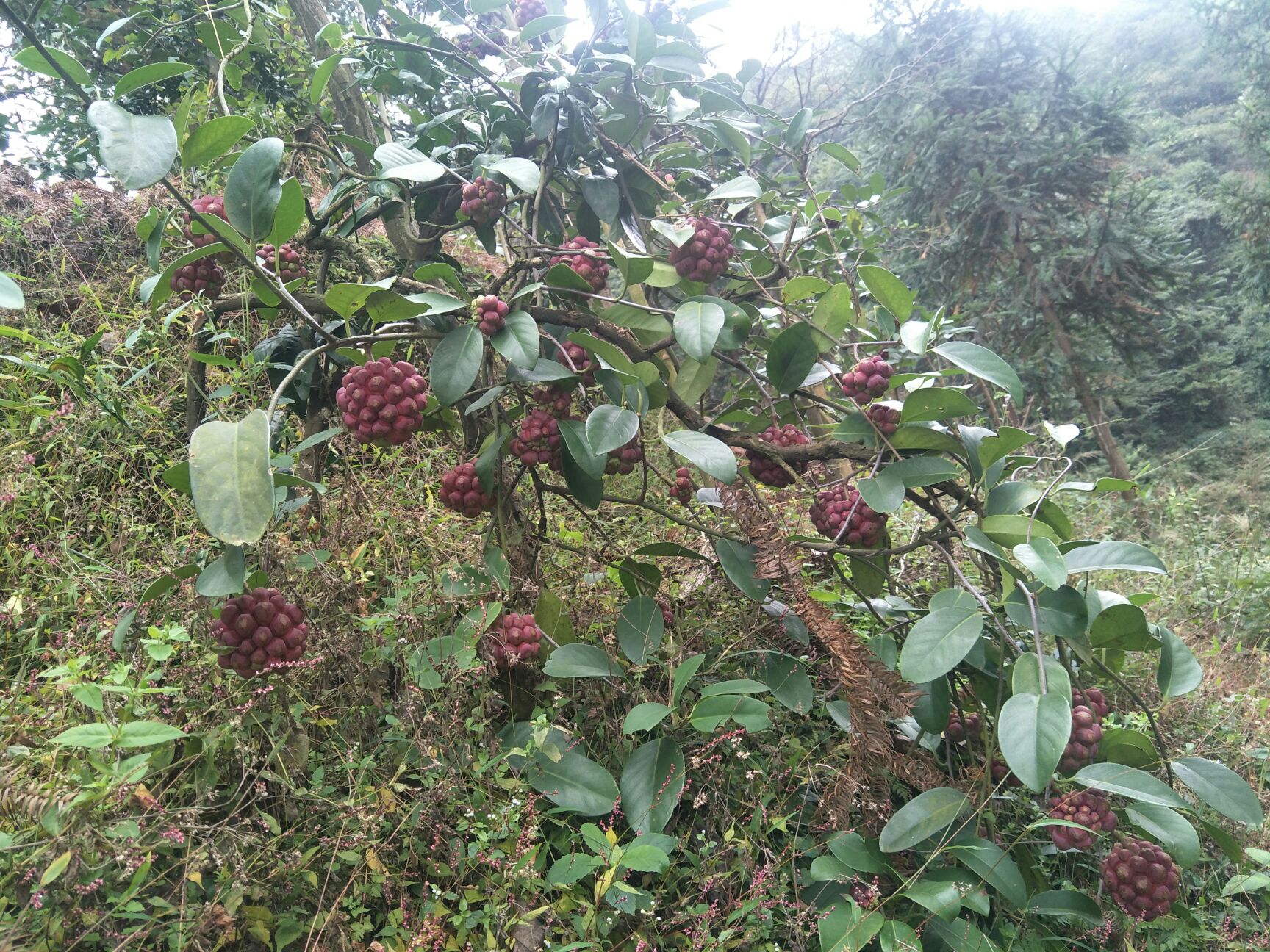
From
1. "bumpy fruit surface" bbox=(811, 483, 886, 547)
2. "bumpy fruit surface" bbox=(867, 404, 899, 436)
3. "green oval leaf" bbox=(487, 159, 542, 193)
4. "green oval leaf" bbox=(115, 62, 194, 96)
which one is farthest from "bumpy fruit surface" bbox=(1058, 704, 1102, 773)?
"green oval leaf" bbox=(115, 62, 194, 96)

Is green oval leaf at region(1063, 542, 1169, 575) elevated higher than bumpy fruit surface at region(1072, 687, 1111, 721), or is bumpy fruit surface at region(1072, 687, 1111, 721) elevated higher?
green oval leaf at region(1063, 542, 1169, 575)

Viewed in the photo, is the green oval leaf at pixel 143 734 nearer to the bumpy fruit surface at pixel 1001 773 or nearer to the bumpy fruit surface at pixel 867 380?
the bumpy fruit surface at pixel 867 380

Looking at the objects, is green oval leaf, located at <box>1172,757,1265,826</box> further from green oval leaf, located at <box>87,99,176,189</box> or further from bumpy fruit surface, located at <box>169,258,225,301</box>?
bumpy fruit surface, located at <box>169,258,225,301</box>

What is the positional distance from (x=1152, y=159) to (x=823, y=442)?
12567 mm

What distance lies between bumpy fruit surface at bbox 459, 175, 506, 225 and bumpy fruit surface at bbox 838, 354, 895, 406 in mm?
659

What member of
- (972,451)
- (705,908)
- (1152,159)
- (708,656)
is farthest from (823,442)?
(1152,159)

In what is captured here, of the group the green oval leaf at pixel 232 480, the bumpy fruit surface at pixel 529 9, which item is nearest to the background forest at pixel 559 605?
the green oval leaf at pixel 232 480

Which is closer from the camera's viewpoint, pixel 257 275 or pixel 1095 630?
pixel 257 275

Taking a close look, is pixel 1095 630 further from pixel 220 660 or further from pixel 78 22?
pixel 78 22

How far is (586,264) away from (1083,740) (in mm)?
1011

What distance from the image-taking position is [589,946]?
0.98 meters

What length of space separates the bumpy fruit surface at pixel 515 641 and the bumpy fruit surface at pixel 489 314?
462 millimetres

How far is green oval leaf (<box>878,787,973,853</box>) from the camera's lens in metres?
0.97

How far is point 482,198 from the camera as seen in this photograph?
1.22 meters
